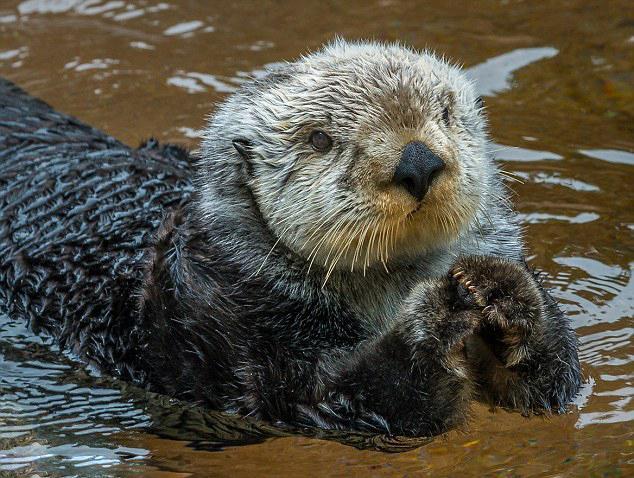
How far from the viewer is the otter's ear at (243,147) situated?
4.65 meters

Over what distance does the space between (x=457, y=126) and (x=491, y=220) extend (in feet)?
1.71

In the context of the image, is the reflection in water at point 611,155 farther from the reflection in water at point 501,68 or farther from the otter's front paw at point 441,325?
the otter's front paw at point 441,325

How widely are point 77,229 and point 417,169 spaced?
2.13 meters

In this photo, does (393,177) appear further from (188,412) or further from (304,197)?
(188,412)

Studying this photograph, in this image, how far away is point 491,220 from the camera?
4.79 m

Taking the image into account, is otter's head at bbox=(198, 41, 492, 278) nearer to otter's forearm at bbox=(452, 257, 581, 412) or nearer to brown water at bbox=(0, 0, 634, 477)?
otter's forearm at bbox=(452, 257, 581, 412)

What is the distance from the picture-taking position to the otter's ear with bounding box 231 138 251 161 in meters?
4.65

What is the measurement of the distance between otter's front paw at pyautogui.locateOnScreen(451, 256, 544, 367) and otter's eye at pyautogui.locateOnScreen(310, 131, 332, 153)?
2.20 ft

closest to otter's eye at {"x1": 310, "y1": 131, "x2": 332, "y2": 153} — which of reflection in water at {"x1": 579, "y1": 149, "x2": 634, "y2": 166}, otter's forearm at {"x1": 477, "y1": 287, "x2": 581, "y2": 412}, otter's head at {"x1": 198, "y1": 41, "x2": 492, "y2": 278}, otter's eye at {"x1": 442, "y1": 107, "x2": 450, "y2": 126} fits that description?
otter's head at {"x1": 198, "y1": 41, "x2": 492, "y2": 278}

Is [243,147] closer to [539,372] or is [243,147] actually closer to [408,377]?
[408,377]

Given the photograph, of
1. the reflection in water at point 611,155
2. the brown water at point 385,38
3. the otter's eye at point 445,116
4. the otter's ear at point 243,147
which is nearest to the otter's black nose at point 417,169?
the otter's eye at point 445,116

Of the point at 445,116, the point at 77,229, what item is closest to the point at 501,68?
the point at 77,229

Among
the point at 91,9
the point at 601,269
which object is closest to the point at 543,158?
the point at 601,269

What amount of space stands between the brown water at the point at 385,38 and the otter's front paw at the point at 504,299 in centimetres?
49
